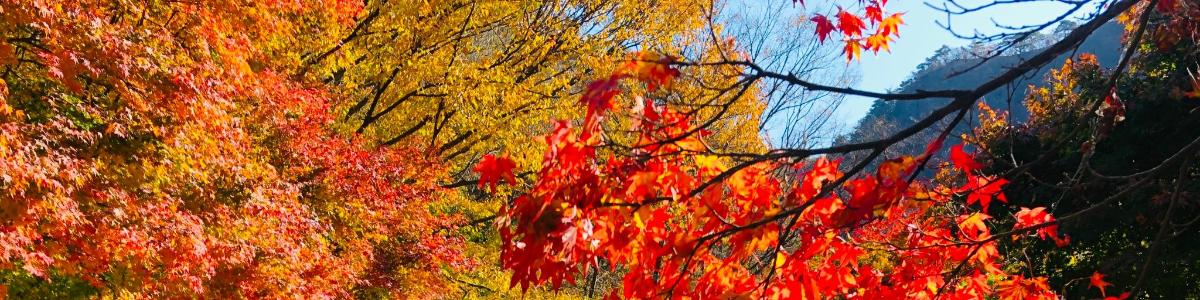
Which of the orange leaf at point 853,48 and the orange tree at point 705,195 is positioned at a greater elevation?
the orange leaf at point 853,48

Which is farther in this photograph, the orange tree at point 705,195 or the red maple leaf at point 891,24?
the red maple leaf at point 891,24

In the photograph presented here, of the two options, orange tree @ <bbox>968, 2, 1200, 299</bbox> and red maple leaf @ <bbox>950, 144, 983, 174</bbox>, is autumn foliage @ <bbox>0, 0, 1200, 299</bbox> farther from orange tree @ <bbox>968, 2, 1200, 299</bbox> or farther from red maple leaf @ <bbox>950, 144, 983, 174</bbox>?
orange tree @ <bbox>968, 2, 1200, 299</bbox>

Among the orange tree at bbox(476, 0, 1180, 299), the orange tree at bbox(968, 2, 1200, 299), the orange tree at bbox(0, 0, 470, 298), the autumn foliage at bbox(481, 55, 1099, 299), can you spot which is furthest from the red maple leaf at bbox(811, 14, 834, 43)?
the orange tree at bbox(968, 2, 1200, 299)

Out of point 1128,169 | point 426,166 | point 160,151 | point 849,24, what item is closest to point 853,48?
point 849,24

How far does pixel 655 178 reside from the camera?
2463mm

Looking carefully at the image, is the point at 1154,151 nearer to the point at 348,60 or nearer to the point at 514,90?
the point at 514,90

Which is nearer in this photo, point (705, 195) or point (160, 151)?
point (705, 195)

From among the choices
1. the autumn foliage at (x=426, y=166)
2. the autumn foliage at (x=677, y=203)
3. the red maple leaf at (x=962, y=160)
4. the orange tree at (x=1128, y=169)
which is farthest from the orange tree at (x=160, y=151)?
the orange tree at (x=1128, y=169)

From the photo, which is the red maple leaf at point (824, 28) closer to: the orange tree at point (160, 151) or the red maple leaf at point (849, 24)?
the red maple leaf at point (849, 24)

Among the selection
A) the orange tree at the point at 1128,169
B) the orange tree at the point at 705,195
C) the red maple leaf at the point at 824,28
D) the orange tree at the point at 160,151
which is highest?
the orange tree at the point at 1128,169

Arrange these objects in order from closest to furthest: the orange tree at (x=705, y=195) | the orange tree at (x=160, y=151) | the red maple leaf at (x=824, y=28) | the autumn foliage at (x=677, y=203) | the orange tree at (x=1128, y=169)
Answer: the orange tree at (x=705, y=195) < the autumn foliage at (x=677, y=203) < the red maple leaf at (x=824, y=28) < the orange tree at (x=160, y=151) < the orange tree at (x=1128, y=169)

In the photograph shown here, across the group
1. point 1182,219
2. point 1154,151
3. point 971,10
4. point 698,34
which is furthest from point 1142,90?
point 971,10

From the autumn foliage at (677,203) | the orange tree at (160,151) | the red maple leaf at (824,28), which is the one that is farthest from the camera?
the orange tree at (160,151)

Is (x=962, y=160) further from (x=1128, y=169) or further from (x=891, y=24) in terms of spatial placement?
(x=1128, y=169)
